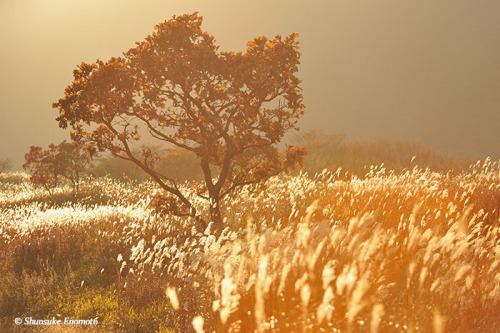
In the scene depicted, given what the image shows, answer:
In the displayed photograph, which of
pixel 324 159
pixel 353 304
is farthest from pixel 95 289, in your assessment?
pixel 324 159

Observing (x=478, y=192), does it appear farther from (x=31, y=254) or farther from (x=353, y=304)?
(x=31, y=254)

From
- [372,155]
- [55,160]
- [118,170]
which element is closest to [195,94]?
[55,160]

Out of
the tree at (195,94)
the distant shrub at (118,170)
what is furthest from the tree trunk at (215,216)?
the distant shrub at (118,170)

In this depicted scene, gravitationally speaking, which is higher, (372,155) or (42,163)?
(372,155)

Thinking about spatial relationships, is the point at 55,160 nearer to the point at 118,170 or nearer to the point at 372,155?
the point at 118,170

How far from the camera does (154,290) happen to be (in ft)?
15.8

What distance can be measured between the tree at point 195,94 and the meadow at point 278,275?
132 centimetres

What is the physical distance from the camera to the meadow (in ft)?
10.5

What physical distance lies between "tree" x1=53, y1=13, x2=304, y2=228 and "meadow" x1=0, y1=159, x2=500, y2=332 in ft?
4.32

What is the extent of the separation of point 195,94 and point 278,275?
14.0 ft

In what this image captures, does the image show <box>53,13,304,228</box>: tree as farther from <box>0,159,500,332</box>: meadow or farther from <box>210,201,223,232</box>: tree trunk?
<box>0,159,500,332</box>: meadow

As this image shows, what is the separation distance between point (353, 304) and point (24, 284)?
474cm

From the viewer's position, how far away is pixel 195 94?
7.36 meters

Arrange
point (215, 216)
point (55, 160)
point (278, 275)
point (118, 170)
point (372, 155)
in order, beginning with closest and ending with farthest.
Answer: point (278, 275) → point (215, 216) → point (55, 160) → point (372, 155) → point (118, 170)
